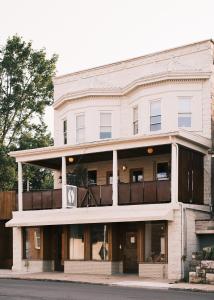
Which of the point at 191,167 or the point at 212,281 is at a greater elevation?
the point at 191,167

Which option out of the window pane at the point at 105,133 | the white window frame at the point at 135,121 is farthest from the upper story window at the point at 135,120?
the window pane at the point at 105,133

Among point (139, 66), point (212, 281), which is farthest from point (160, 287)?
point (139, 66)

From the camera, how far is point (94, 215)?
90.2 ft

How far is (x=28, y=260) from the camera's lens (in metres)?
30.5

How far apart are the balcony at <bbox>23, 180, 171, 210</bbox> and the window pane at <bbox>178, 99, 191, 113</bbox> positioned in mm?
4135

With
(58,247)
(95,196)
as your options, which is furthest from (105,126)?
(58,247)

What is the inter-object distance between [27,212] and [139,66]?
961 centimetres

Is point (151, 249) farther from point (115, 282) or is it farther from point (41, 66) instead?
point (41, 66)

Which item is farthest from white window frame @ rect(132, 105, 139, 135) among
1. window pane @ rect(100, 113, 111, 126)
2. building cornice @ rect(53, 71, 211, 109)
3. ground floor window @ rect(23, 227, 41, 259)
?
ground floor window @ rect(23, 227, 41, 259)

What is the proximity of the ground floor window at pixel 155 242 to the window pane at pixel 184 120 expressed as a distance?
501 cm

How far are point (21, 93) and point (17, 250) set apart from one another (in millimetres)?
15985

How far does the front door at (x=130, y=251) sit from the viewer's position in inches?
1123

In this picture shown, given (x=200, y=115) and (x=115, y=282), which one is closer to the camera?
(x=115, y=282)

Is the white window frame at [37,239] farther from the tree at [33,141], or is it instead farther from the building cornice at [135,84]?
the tree at [33,141]
